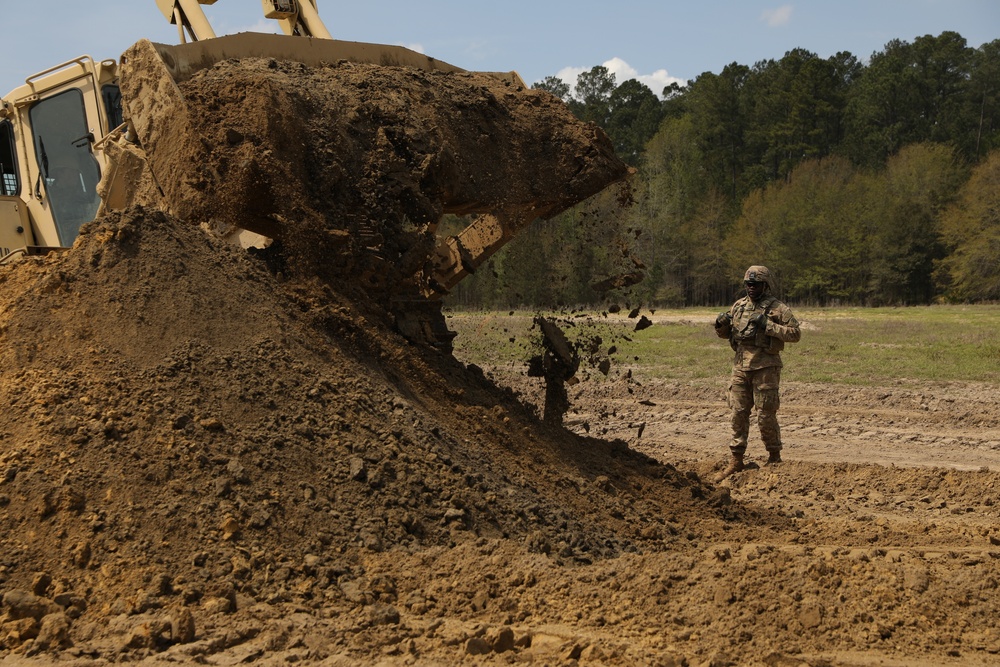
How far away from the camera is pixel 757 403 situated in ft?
28.5

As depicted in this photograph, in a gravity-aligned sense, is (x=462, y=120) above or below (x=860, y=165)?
below

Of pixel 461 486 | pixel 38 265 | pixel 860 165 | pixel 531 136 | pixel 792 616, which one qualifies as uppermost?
pixel 860 165

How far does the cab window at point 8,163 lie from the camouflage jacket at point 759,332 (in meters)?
6.53

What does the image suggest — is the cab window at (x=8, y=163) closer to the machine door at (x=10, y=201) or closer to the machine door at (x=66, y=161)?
the machine door at (x=10, y=201)

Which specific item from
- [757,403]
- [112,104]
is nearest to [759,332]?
[757,403]

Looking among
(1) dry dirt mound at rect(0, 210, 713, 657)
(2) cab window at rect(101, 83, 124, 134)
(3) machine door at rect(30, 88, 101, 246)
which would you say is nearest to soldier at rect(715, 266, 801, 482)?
(1) dry dirt mound at rect(0, 210, 713, 657)

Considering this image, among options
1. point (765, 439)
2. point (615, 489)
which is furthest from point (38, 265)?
point (765, 439)

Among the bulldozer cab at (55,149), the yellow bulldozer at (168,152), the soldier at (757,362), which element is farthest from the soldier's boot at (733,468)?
the bulldozer cab at (55,149)

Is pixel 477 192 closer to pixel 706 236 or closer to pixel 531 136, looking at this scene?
pixel 531 136

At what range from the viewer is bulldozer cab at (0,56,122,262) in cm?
857

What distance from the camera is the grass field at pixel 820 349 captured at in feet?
47.0

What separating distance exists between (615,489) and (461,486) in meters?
1.46

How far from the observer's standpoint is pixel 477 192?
274 inches

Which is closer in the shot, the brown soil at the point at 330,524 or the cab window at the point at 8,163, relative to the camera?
the brown soil at the point at 330,524
